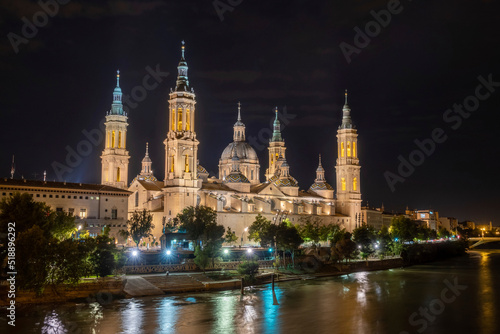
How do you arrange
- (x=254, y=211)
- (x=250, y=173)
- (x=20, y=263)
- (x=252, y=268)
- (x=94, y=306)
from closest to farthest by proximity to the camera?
(x=20, y=263) → (x=94, y=306) → (x=252, y=268) → (x=254, y=211) → (x=250, y=173)

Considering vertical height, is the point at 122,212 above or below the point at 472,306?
above

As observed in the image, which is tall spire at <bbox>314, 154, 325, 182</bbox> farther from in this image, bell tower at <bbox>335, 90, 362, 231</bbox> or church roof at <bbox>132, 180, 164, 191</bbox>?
church roof at <bbox>132, 180, 164, 191</bbox>

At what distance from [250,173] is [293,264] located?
4722 cm

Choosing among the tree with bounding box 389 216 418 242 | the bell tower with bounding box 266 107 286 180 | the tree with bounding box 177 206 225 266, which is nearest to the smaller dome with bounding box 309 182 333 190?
the bell tower with bounding box 266 107 286 180

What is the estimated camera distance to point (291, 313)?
37.7m

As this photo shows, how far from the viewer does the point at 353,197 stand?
11150cm

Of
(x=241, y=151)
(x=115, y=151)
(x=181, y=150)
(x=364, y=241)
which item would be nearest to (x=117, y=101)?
(x=115, y=151)

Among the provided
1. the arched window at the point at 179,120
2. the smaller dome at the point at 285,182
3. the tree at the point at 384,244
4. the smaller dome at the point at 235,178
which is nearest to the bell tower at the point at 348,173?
the smaller dome at the point at 285,182

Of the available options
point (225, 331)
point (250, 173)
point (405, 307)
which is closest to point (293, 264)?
point (405, 307)

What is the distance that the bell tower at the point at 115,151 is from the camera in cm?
8369

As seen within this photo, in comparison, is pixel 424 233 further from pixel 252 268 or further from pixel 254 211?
pixel 252 268

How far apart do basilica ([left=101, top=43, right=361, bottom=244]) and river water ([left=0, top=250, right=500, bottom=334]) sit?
3255 centimetres

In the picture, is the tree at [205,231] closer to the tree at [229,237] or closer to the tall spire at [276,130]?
the tree at [229,237]

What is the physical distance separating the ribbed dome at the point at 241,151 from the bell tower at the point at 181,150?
27713 millimetres
